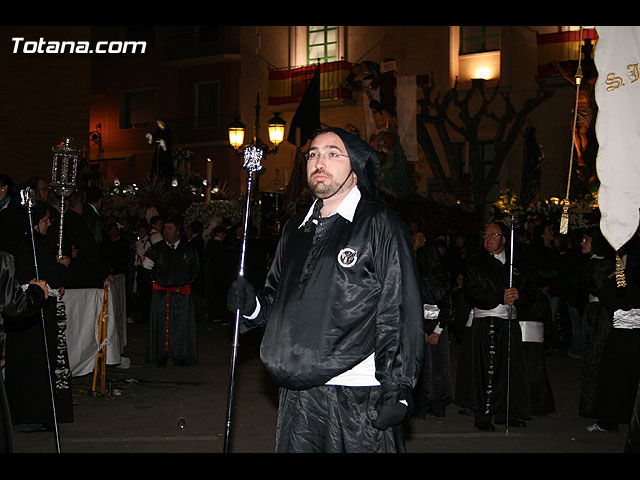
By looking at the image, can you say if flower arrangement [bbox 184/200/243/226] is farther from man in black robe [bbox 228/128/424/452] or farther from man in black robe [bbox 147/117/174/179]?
man in black robe [bbox 228/128/424/452]

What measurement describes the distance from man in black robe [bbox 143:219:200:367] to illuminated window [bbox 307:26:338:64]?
69.1 ft

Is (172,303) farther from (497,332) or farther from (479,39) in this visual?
(479,39)

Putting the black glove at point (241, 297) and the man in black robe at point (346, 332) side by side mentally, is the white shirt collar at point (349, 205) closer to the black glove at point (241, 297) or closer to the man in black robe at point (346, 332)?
the man in black robe at point (346, 332)

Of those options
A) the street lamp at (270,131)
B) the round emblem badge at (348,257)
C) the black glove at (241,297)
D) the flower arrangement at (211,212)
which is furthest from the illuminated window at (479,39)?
the round emblem badge at (348,257)

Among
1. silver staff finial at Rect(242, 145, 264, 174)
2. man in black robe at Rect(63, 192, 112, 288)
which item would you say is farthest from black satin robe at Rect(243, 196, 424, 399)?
man in black robe at Rect(63, 192, 112, 288)

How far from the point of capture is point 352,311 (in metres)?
4.23

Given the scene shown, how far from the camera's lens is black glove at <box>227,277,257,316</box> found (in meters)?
4.58

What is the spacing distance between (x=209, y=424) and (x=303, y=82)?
2514 centimetres

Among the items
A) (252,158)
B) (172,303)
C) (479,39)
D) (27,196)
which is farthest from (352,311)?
A: (479,39)

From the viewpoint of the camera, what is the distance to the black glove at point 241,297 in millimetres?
4582

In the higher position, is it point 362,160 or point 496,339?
point 362,160

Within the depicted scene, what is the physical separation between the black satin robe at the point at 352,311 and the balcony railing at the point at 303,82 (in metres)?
27.1

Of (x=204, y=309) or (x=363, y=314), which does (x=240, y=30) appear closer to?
(x=204, y=309)

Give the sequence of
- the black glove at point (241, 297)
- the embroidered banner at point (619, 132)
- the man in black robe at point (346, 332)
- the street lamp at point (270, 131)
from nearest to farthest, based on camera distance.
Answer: the man in black robe at point (346, 332)
the black glove at point (241, 297)
the embroidered banner at point (619, 132)
the street lamp at point (270, 131)
